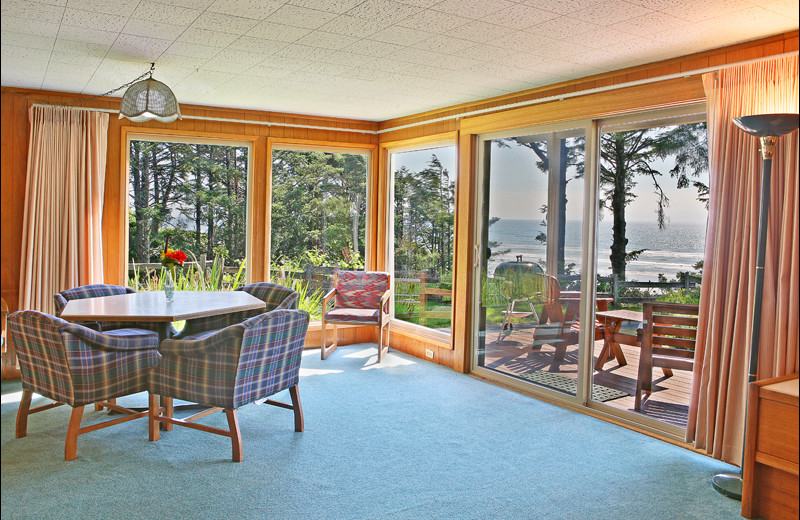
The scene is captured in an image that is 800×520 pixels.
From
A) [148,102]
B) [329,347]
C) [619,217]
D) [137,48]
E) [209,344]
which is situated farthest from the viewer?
[329,347]

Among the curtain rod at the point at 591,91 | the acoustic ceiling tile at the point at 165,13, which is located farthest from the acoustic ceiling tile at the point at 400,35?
the curtain rod at the point at 591,91

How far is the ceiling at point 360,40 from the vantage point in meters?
2.96

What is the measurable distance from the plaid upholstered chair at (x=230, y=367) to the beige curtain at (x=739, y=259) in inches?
95.6

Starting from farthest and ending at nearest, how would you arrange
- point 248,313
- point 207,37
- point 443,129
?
point 443,129, point 248,313, point 207,37

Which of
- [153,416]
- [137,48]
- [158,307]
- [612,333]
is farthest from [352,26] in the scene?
[612,333]

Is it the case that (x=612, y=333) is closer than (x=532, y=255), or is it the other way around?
(x=612, y=333)

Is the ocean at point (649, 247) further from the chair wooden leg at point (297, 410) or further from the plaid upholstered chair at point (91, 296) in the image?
the plaid upholstered chair at point (91, 296)

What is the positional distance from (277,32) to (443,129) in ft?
8.63

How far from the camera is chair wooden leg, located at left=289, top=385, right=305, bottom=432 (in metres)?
3.84

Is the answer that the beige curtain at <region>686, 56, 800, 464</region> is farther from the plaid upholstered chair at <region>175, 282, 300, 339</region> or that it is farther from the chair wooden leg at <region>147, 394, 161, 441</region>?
the chair wooden leg at <region>147, 394, 161, 441</region>

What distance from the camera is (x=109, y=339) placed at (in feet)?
11.2

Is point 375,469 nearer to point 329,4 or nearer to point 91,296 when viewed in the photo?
point 329,4

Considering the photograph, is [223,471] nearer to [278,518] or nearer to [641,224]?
[278,518]

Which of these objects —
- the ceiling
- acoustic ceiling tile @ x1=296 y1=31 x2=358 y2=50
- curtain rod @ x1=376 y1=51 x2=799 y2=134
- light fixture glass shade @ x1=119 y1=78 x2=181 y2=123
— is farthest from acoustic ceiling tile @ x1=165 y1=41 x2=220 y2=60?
curtain rod @ x1=376 y1=51 x2=799 y2=134
